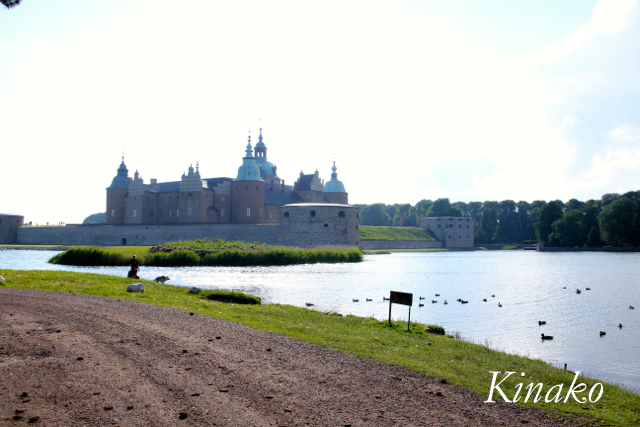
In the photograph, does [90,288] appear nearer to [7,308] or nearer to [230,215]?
[7,308]

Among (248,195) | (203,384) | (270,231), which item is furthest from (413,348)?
(248,195)

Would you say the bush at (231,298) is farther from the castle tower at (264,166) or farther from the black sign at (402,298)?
the castle tower at (264,166)

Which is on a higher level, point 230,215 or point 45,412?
point 230,215

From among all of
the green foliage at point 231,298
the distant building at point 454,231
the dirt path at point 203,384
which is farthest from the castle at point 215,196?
the dirt path at point 203,384

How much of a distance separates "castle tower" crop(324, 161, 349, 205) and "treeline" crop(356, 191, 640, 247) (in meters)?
26.7

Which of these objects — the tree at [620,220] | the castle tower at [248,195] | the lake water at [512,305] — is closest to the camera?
the lake water at [512,305]

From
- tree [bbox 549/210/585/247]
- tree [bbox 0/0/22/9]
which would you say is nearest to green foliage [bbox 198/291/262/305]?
tree [bbox 0/0/22/9]

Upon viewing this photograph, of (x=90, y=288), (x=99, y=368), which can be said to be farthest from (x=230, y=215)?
(x=99, y=368)

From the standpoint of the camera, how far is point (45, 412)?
4113 mm

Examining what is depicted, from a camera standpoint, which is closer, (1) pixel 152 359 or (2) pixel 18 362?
(2) pixel 18 362

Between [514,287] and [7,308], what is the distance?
1859 centimetres

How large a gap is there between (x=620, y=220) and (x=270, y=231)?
40.5 m

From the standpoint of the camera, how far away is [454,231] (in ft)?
252

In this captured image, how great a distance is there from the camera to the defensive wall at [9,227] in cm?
5849
